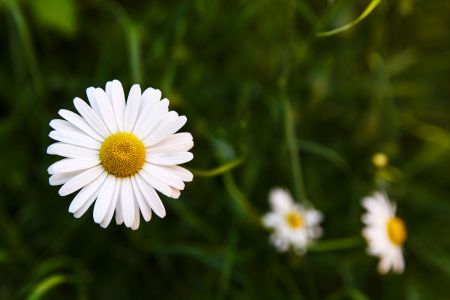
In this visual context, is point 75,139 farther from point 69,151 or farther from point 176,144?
point 176,144

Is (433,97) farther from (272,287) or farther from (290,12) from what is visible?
(272,287)

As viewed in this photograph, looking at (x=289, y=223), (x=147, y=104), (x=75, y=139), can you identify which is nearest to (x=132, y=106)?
(x=147, y=104)

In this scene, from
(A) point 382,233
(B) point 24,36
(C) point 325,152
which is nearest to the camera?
(B) point 24,36

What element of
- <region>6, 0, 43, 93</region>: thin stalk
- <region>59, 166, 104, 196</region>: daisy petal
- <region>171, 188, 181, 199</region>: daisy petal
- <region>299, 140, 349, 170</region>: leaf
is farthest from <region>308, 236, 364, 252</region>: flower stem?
<region>6, 0, 43, 93</region>: thin stalk

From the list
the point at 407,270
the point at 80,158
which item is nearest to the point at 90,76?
the point at 80,158

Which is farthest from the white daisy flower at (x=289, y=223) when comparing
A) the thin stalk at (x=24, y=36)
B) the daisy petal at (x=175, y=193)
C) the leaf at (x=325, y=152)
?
the thin stalk at (x=24, y=36)

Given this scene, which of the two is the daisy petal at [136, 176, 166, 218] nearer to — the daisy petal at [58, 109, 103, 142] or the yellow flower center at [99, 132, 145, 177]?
the yellow flower center at [99, 132, 145, 177]
